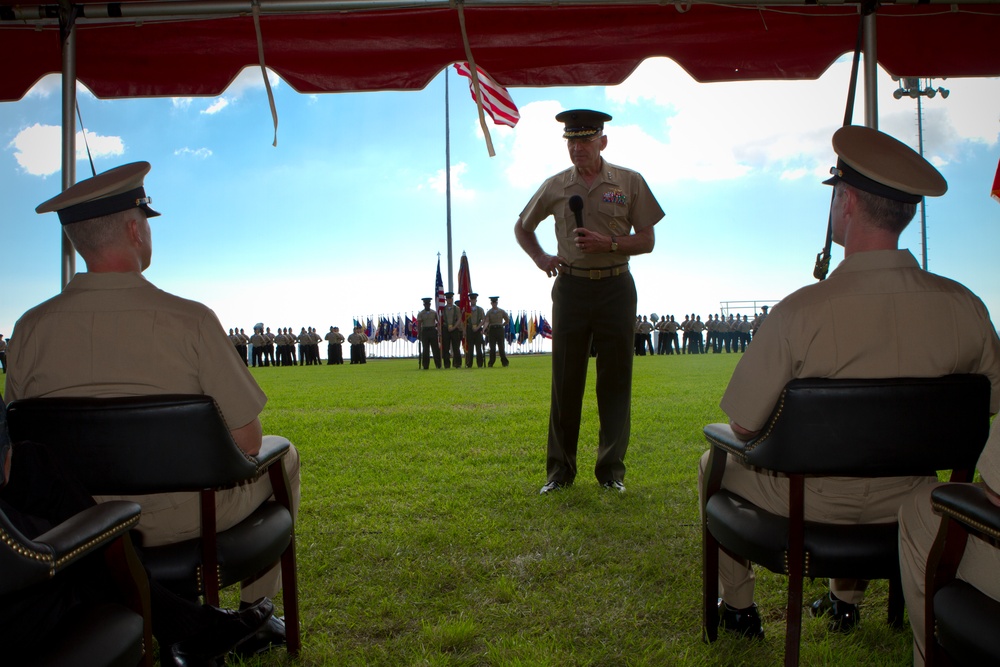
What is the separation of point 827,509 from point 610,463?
8.20 ft

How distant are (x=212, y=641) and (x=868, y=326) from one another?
6.45ft

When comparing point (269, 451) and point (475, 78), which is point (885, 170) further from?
point (475, 78)

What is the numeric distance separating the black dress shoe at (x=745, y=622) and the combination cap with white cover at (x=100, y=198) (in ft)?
7.65

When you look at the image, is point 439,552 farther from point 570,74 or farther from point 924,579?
point 570,74

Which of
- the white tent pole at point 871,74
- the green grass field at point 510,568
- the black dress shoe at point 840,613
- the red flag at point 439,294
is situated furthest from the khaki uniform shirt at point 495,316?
the black dress shoe at point 840,613

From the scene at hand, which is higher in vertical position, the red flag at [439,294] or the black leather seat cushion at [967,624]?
the red flag at [439,294]

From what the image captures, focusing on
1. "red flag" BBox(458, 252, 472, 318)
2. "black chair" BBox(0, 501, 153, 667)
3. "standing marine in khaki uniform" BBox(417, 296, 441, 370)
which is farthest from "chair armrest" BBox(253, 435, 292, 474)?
"standing marine in khaki uniform" BBox(417, 296, 441, 370)

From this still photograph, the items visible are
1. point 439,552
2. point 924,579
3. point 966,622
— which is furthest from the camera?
point 439,552

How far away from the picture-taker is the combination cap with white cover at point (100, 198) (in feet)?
7.05

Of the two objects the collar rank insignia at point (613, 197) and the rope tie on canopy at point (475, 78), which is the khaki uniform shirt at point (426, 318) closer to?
the collar rank insignia at point (613, 197)

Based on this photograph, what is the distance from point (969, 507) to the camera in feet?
4.84

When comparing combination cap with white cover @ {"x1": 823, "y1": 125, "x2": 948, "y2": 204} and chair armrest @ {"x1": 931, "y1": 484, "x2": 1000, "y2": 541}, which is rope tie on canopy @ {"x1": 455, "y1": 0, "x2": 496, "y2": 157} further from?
chair armrest @ {"x1": 931, "y1": 484, "x2": 1000, "y2": 541}

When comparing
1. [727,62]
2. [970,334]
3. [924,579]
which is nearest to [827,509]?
[924,579]

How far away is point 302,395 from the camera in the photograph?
39.9 ft
